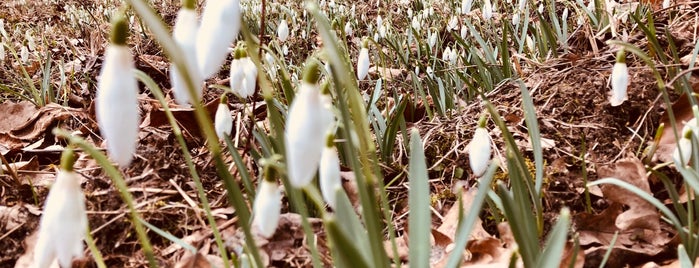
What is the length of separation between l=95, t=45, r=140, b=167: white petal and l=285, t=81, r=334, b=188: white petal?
21 centimetres

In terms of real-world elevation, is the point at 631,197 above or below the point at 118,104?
below

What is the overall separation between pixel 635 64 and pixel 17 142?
113 inches

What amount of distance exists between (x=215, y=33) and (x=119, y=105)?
16 centimetres

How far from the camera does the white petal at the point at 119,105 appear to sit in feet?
2.52

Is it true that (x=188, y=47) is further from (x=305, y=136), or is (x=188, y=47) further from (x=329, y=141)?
(x=329, y=141)

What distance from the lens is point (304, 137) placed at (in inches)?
31.7

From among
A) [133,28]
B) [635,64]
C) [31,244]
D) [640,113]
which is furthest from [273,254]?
[133,28]

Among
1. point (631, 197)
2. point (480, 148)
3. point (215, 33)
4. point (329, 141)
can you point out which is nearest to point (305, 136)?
point (215, 33)

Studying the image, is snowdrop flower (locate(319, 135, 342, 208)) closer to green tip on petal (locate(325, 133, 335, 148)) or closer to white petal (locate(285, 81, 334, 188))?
green tip on petal (locate(325, 133, 335, 148))

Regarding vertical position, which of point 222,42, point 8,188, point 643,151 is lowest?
point 643,151

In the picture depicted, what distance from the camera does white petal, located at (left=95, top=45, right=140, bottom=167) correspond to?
2.52 feet

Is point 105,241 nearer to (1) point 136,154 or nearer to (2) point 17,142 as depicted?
(1) point 136,154

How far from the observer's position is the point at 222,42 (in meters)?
0.83

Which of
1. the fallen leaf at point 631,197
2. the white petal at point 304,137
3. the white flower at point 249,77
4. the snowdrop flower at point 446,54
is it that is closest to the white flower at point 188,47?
the white petal at point 304,137
